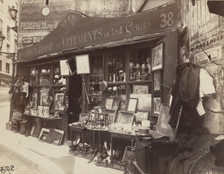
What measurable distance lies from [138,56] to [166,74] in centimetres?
105

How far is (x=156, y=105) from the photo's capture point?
3617 millimetres

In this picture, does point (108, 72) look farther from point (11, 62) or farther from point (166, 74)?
point (11, 62)

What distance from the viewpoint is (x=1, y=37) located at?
4.37 m

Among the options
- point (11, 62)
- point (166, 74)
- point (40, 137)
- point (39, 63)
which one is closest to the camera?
point (166, 74)

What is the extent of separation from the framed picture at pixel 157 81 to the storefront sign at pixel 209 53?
0.70 metres

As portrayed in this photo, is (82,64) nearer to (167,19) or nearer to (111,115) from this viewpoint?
(111,115)

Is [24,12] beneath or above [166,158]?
above

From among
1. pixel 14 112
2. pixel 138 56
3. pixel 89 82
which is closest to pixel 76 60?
pixel 89 82

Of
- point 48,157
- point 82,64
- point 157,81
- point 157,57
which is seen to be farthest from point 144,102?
point 48,157

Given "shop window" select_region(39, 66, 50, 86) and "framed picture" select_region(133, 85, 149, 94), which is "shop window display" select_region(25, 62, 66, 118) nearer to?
"shop window" select_region(39, 66, 50, 86)

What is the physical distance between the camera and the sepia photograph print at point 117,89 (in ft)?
8.23

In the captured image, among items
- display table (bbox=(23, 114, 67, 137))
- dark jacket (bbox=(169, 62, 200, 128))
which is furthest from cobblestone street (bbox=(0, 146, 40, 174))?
dark jacket (bbox=(169, 62, 200, 128))

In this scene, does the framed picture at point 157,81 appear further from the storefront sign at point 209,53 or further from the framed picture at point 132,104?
the storefront sign at point 209,53

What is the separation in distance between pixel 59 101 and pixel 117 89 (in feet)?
5.89
